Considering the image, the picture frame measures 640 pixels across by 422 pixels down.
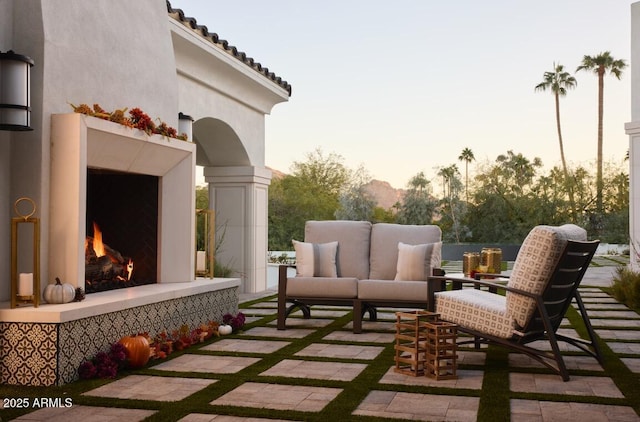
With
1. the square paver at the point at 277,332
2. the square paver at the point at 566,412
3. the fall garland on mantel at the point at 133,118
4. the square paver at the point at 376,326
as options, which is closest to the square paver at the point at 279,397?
the square paver at the point at 566,412

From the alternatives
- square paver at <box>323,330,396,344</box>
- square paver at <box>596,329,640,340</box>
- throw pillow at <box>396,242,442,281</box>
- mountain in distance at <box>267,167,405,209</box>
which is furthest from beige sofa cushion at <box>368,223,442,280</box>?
mountain in distance at <box>267,167,405,209</box>

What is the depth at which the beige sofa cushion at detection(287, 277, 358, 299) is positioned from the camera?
6688 millimetres

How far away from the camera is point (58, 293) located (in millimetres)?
4664

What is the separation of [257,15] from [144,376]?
17098 millimetres

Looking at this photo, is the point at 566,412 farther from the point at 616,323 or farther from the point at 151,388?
the point at 616,323

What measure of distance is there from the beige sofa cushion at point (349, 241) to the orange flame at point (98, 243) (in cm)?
211

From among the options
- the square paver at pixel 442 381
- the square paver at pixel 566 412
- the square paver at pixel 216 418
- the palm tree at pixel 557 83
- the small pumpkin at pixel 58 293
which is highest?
the palm tree at pixel 557 83

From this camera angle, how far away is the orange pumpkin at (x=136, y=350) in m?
4.84

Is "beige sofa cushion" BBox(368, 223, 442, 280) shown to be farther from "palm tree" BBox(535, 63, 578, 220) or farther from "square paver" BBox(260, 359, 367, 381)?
"palm tree" BBox(535, 63, 578, 220)

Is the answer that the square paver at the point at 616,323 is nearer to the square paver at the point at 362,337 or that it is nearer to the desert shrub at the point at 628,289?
the desert shrub at the point at 628,289

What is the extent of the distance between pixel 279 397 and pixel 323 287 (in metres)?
2.69

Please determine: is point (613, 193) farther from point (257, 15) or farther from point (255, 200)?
point (255, 200)

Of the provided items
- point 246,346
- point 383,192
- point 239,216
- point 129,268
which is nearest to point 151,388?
point 246,346

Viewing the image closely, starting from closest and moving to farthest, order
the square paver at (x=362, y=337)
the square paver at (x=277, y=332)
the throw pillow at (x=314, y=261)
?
the square paver at (x=362, y=337) < the square paver at (x=277, y=332) < the throw pillow at (x=314, y=261)
